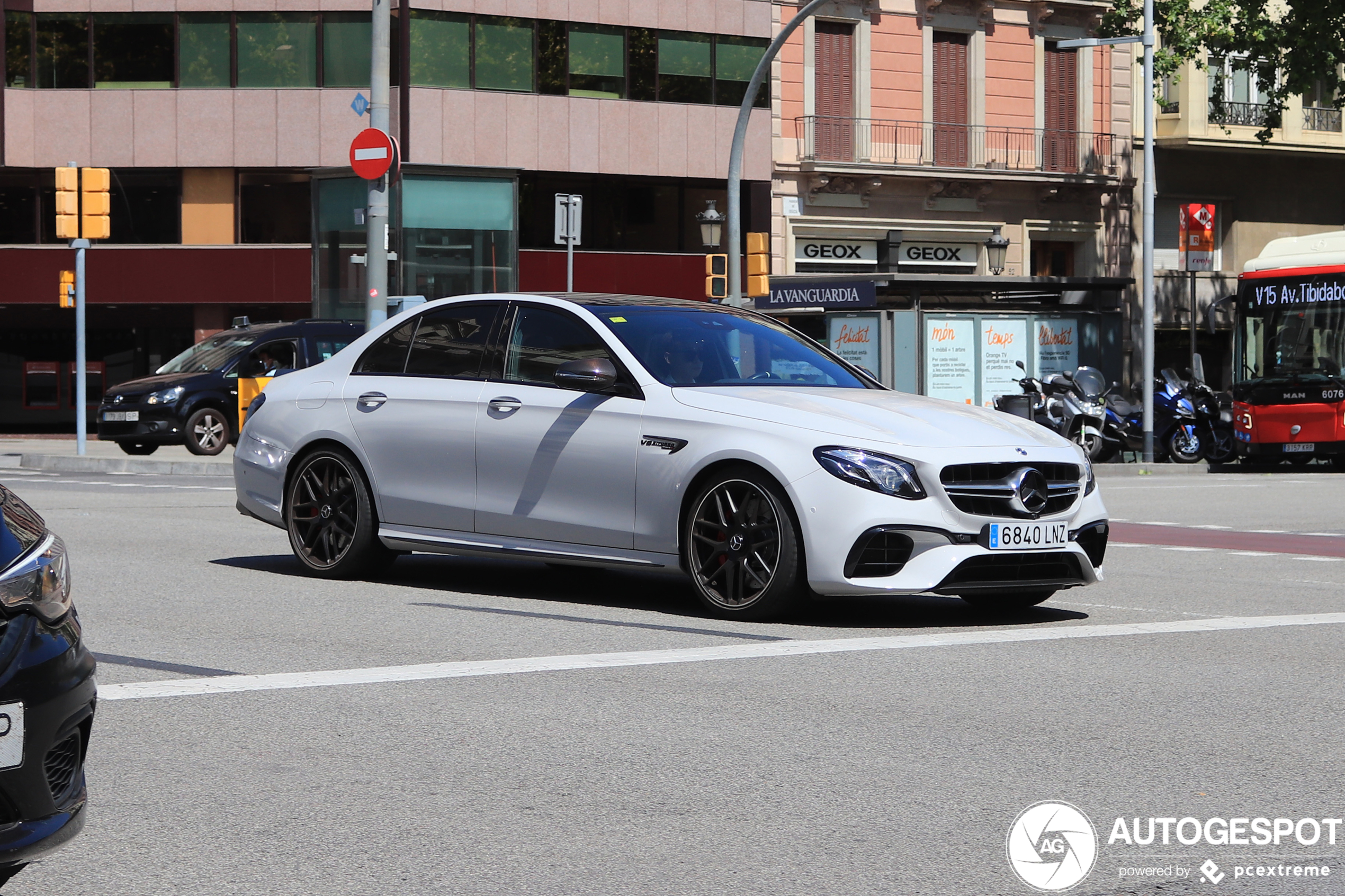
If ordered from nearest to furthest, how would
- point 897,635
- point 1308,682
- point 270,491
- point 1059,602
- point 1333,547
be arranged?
1. point 1308,682
2. point 897,635
3. point 1059,602
4. point 270,491
5. point 1333,547

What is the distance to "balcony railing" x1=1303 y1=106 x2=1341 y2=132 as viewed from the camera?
44375 millimetres

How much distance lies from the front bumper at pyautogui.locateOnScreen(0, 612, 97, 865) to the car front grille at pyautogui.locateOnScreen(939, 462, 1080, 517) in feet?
16.8

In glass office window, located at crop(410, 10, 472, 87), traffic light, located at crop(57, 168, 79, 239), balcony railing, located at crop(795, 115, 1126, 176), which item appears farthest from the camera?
balcony railing, located at crop(795, 115, 1126, 176)

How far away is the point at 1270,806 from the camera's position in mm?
4977

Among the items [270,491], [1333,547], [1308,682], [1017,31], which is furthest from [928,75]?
[1308,682]

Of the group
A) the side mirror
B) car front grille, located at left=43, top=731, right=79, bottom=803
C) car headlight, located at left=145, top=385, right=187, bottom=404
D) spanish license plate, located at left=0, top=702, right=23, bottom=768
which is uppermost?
the side mirror

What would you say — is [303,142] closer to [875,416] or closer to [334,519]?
[334,519]

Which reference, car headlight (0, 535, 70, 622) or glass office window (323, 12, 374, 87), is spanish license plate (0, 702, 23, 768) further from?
glass office window (323, 12, 374, 87)

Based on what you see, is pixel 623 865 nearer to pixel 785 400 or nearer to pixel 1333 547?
pixel 785 400

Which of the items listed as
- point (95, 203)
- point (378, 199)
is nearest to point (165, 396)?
point (95, 203)

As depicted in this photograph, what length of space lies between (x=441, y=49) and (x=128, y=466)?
49.5ft

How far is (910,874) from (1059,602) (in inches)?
220

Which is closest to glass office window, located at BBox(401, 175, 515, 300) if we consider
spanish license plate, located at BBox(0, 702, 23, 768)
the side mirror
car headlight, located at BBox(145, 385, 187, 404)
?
car headlight, located at BBox(145, 385, 187, 404)

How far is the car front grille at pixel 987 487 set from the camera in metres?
8.25
